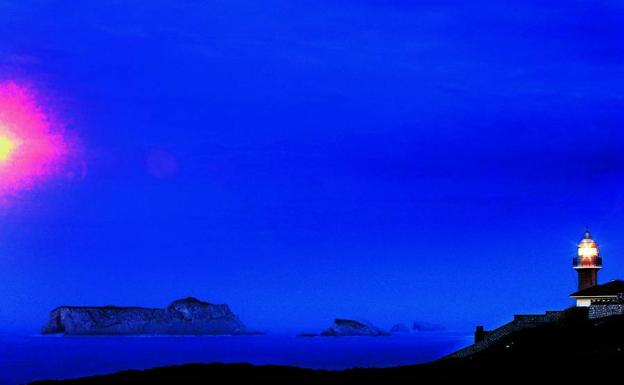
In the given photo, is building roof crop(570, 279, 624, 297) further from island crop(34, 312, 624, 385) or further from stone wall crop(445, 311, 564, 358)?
island crop(34, 312, 624, 385)

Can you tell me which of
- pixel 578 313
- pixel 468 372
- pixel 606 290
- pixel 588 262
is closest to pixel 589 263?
pixel 588 262

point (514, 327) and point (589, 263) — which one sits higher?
point (589, 263)

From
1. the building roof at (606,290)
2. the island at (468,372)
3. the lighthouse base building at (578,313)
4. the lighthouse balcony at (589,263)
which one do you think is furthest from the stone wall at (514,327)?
the island at (468,372)

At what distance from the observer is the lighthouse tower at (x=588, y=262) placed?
87188 mm

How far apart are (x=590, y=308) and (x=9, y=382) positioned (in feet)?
206

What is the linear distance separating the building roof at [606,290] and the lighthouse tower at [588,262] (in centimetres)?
869

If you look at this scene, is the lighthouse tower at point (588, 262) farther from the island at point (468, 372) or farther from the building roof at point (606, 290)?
the island at point (468, 372)

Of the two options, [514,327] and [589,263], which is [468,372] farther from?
[589,263]

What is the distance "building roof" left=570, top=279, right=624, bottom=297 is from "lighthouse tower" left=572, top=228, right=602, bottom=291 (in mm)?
8689

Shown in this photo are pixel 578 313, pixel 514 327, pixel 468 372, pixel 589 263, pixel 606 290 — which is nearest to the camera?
pixel 468 372

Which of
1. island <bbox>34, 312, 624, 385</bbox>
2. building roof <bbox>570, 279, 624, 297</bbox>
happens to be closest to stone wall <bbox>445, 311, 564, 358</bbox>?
building roof <bbox>570, 279, 624, 297</bbox>

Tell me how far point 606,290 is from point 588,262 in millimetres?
11258

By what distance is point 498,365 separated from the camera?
139 ft

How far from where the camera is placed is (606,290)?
250ft
